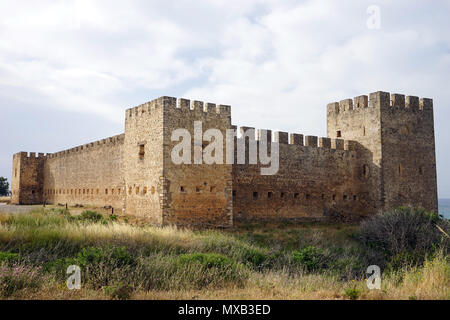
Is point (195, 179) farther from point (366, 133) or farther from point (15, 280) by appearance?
point (366, 133)

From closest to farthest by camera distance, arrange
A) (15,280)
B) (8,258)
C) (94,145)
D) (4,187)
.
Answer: (15,280) → (8,258) → (94,145) → (4,187)

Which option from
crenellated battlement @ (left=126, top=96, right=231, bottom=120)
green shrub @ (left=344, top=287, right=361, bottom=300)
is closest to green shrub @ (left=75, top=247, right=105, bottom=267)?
green shrub @ (left=344, top=287, right=361, bottom=300)

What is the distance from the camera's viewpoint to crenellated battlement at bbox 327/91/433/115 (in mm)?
20469

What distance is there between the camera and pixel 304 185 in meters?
19.4

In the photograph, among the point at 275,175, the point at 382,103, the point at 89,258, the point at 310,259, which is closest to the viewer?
the point at 89,258

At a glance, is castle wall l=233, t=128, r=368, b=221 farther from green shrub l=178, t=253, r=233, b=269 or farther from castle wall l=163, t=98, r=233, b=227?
green shrub l=178, t=253, r=233, b=269

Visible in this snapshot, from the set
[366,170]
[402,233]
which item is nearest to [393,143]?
[366,170]

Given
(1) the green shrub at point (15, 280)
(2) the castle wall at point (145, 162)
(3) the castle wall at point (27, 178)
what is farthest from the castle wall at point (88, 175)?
(1) the green shrub at point (15, 280)

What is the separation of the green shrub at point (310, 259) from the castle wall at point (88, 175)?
9333mm

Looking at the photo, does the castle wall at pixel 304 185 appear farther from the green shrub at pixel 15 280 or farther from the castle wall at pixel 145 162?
the green shrub at pixel 15 280

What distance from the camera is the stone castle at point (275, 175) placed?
46.4 ft

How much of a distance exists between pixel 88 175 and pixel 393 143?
55.0 feet
